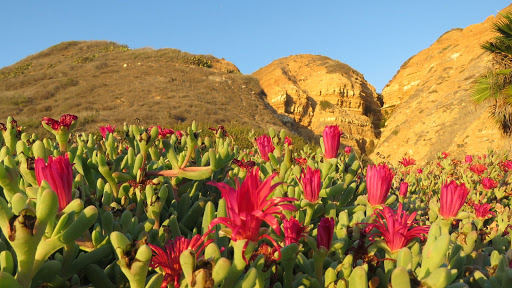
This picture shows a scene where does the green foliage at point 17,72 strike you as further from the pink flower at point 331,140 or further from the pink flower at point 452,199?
the pink flower at point 452,199

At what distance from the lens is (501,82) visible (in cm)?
1077

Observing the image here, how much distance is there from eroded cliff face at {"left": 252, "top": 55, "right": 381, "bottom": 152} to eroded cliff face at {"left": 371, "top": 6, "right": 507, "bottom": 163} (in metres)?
3.27

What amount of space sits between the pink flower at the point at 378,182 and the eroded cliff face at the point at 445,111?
10.9 metres

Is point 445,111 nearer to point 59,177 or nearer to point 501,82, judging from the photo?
point 501,82

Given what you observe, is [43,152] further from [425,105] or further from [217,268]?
[425,105]

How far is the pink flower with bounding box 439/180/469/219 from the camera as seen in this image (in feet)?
5.27

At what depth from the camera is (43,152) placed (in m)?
1.51

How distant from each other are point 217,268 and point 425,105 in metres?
21.5

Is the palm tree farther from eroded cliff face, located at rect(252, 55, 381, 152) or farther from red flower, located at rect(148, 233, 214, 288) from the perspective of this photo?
red flower, located at rect(148, 233, 214, 288)

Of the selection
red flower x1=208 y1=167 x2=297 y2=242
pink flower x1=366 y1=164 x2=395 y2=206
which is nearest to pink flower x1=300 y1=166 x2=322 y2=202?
pink flower x1=366 y1=164 x2=395 y2=206

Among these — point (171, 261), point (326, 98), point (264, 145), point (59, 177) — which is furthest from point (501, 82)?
point (326, 98)

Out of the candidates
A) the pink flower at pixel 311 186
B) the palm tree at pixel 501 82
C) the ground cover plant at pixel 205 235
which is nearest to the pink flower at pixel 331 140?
the ground cover plant at pixel 205 235

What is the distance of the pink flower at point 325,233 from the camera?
114 cm

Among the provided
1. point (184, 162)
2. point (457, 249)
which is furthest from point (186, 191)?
point (457, 249)
